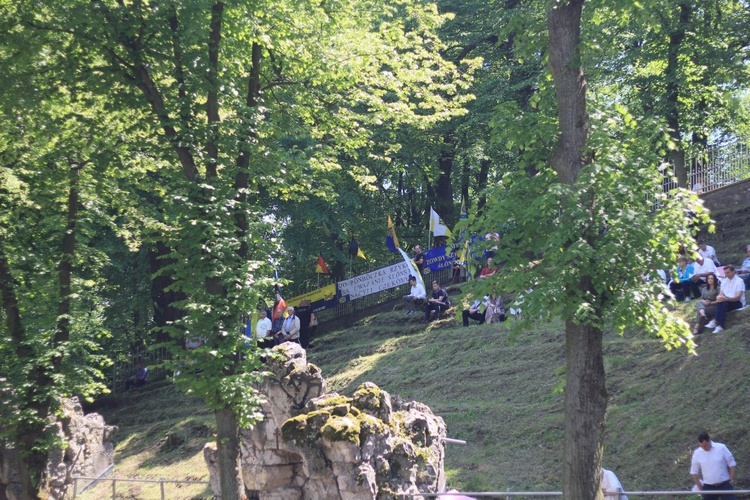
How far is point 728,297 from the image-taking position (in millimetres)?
15461

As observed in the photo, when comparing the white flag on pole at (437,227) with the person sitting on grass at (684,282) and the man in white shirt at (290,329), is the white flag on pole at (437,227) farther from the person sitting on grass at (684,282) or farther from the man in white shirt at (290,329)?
the person sitting on grass at (684,282)

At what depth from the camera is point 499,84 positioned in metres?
29.2

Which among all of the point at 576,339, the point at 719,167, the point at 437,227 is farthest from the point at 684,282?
the point at 437,227

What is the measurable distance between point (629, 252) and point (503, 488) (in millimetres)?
6688

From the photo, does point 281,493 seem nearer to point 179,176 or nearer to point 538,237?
point 179,176

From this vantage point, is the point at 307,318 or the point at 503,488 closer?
the point at 503,488

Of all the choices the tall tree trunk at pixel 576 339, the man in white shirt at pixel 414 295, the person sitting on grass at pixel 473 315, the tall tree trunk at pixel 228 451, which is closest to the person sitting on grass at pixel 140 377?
the man in white shirt at pixel 414 295

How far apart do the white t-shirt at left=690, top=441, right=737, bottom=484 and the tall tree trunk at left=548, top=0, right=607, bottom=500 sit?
3415 mm

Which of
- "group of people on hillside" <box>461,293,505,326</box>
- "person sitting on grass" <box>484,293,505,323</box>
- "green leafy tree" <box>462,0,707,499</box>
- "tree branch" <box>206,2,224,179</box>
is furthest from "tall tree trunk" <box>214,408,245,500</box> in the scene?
"person sitting on grass" <box>484,293,505,323</box>

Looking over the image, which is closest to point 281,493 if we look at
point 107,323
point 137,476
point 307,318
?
point 137,476

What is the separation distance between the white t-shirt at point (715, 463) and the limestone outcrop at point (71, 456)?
13.0m

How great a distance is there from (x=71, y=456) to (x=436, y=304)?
11.2 m

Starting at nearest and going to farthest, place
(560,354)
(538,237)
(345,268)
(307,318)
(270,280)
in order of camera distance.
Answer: (538,237)
(270,280)
(560,354)
(307,318)
(345,268)

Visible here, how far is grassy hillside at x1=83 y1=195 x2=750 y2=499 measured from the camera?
13.3m
